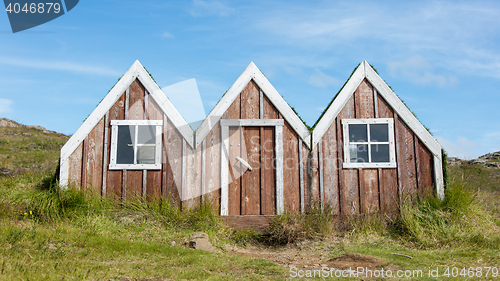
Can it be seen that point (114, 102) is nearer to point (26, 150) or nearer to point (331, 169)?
point (331, 169)

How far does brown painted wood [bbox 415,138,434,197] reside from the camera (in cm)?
910

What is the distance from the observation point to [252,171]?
29.2ft

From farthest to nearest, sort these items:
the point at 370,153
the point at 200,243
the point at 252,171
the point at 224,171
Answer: the point at 370,153, the point at 252,171, the point at 224,171, the point at 200,243

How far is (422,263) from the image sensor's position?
6402 mm

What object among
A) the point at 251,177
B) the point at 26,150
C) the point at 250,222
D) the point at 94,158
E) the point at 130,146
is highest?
the point at 26,150

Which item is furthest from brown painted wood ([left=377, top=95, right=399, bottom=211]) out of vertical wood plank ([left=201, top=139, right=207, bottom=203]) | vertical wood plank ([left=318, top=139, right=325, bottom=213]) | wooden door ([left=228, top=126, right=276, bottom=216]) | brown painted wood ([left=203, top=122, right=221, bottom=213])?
vertical wood plank ([left=201, top=139, right=207, bottom=203])

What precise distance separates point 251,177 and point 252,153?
613 mm

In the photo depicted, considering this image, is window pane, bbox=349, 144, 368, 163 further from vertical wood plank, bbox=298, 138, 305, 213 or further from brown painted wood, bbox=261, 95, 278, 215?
brown painted wood, bbox=261, 95, 278, 215

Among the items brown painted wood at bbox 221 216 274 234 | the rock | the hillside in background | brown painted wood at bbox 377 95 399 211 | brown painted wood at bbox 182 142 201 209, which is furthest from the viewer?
the hillside in background

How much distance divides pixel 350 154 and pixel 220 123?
3.51 m

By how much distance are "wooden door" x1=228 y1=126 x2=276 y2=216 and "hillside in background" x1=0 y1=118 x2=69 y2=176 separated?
37.5 ft

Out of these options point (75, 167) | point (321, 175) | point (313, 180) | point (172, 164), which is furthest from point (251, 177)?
point (75, 167)

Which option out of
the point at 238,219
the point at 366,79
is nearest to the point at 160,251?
the point at 238,219

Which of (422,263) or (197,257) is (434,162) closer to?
(422,263)
